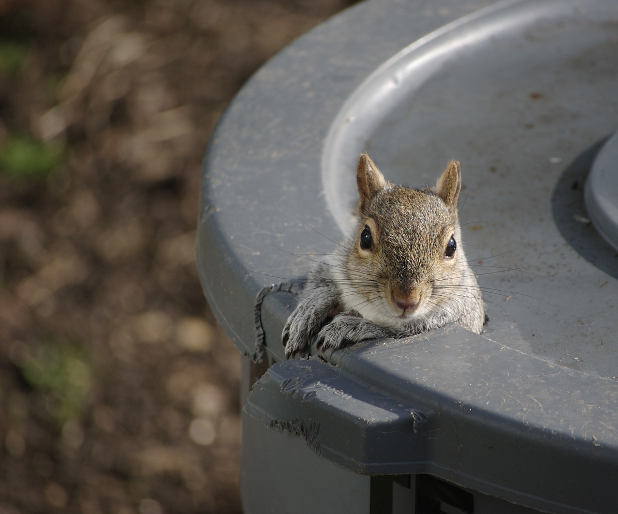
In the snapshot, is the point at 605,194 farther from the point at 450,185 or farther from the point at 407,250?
the point at 407,250

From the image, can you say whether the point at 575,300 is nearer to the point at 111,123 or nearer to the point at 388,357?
the point at 388,357

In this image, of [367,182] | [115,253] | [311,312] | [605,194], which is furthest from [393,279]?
[115,253]

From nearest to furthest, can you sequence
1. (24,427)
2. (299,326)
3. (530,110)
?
(299,326) → (530,110) → (24,427)

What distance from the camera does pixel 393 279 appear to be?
1.33 m

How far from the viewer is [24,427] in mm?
2910

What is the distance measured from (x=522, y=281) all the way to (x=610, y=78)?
36.0 inches

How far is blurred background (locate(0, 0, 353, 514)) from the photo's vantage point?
288cm

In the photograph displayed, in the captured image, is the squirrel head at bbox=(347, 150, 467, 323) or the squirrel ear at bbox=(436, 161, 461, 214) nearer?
the squirrel head at bbox=(347, 150, 467, 323)

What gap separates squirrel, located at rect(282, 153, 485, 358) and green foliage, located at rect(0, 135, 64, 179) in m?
2.57

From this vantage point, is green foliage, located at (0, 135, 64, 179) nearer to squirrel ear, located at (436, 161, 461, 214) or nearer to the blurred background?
the blurred background

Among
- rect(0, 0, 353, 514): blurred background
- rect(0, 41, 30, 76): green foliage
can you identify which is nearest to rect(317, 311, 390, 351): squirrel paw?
rect(0, 0, 353, 514): blurred background

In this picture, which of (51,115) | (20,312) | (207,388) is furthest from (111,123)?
(207,388)

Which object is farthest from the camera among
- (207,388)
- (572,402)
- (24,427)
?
(207,388)

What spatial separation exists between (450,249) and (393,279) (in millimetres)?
151
